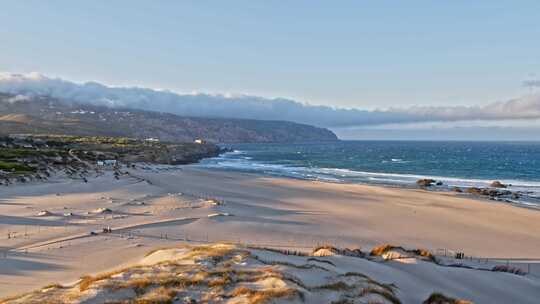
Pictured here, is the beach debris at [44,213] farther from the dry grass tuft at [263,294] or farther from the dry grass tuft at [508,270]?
the dry grass tuft at [508,270]

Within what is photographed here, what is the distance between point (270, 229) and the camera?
986 inches

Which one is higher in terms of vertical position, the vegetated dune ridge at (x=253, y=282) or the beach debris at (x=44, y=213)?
the vegetated dune ridge at (x=253, y=282)

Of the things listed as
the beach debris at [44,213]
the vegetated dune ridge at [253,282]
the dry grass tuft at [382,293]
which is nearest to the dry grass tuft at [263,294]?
the vegetated dune ridge at [253,282]

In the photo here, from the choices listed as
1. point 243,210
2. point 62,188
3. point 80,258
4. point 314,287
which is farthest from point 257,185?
point 314,287

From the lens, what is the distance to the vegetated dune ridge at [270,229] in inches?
576

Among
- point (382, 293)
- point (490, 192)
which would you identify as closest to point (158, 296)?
point (382, 293)

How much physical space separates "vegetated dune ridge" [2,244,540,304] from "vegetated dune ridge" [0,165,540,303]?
0.12m

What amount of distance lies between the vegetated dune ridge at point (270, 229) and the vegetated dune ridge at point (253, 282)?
4.8 inches

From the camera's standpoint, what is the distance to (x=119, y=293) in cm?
1012

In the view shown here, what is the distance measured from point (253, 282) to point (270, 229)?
46.2 feet

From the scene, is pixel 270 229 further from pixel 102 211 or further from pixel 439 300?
pixel 439 300

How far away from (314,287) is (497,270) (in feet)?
35.7

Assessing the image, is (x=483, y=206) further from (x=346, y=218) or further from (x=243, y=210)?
(x=243, y=210)

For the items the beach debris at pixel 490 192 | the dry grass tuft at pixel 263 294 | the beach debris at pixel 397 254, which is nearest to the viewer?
the dry grass tuft at pixel 263 294
